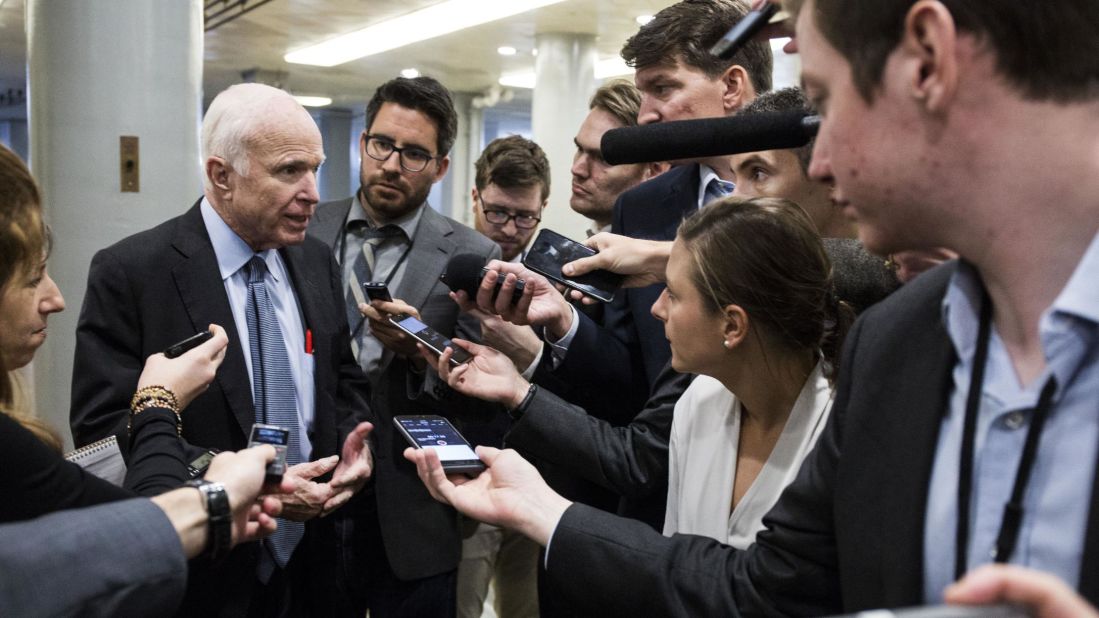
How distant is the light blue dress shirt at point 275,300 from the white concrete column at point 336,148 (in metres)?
16.1

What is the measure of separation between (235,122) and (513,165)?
1876 millimetres

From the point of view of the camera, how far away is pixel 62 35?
11.4 feet

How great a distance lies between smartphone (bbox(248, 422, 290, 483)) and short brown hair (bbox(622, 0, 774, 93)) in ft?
4.95

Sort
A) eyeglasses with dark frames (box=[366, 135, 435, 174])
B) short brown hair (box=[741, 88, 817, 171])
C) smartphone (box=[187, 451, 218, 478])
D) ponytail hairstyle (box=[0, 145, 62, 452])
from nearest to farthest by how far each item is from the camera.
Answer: ponytail hairstyle (box=[0, 145, 62, 452]) < smartphone (box=[187, 451, 218, 478]) < short brown hair (box=[741, 88, 817, 171]) < eyeglasses with dark frames (box=[366, 135, 435, 174])

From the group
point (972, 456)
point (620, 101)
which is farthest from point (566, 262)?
point (620, 101)

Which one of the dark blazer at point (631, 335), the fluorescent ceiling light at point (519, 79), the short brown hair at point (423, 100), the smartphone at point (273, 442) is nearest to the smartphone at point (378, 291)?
the dark blazer at point (631, 335)

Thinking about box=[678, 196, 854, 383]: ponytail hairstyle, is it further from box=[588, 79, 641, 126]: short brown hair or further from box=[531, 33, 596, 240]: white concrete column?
box=[531, 33, 596, 240]: white concrete column

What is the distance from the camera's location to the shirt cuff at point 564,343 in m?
2.42

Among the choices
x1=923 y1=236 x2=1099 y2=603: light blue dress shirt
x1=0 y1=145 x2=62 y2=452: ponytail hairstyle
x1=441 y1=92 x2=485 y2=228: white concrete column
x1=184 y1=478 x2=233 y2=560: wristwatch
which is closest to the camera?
x1=923 y1=236 x2=1099 y2=603: light blue dress shirt

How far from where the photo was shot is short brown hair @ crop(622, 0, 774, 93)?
2.56 m

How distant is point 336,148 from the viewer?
18.2 meters

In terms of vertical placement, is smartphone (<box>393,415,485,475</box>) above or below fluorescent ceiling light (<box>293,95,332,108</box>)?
below

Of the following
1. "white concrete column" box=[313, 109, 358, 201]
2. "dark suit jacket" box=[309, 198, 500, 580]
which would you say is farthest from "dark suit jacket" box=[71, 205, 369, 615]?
"white concrete column" box=[313, 109, 358, 201]

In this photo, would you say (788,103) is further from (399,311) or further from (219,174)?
(219,174)
